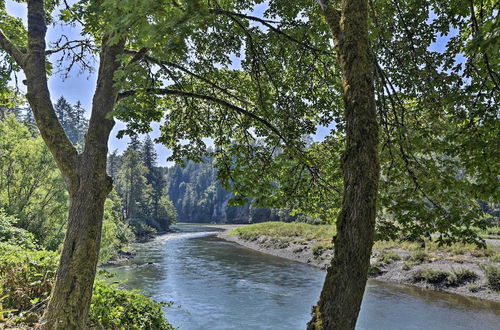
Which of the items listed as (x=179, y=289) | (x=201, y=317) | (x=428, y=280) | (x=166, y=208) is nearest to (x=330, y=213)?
(x=201, y=317)

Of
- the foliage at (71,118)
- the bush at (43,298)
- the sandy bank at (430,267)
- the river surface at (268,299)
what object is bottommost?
the river surface at (268,299)

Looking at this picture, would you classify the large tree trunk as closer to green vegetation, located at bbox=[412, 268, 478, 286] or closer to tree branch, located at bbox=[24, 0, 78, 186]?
tree branch, located at bbox=[24, 0, 78, 186]

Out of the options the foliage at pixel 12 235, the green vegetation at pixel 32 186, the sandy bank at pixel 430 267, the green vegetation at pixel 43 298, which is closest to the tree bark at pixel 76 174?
the green vegetation at pixel 43 298

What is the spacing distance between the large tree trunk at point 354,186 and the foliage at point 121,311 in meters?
4.74

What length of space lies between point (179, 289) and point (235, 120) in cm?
1246

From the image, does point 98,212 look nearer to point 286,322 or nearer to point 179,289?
point 286,322

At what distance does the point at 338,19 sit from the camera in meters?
3.48

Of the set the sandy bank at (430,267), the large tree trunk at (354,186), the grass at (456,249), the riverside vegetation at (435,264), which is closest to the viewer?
the large tree trunk at (354,186)

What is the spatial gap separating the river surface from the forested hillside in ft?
147

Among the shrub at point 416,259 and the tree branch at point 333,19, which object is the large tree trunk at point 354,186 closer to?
the tree branch at point 333,19

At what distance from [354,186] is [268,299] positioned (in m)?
14.7

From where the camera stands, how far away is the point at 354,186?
2.80 meters

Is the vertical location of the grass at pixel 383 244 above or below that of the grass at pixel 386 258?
above

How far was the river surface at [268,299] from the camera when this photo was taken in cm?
1265
